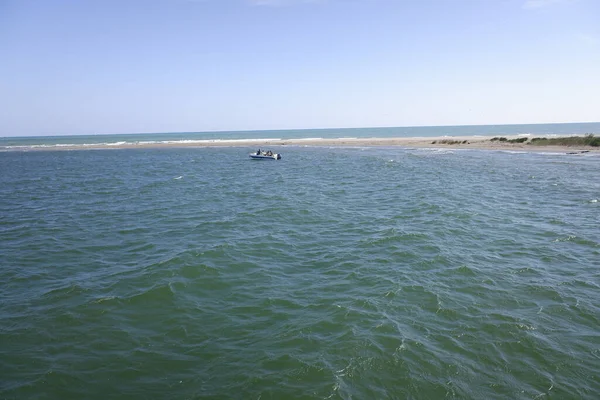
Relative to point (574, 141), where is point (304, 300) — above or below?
below

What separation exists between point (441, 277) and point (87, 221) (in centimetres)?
2275

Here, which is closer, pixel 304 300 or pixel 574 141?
pixel 304 300

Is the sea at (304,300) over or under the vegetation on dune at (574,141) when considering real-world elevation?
under

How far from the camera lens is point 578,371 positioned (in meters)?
9.16

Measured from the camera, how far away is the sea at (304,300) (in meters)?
9.06

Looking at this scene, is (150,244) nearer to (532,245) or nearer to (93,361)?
(93,361)

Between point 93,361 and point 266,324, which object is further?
point 266,324

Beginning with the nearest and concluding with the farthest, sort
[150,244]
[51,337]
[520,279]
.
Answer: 1. [51,337]
2. [520,279]
3. [150,244]

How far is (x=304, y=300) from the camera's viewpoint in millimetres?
13000

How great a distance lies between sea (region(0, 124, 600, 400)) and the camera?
29.7ft

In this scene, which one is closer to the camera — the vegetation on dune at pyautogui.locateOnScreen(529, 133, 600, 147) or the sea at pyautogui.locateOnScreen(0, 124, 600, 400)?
the sea at pyautogui.locateOnScreen(0, 124, 600, 400)

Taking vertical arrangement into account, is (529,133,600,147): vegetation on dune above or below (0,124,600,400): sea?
above

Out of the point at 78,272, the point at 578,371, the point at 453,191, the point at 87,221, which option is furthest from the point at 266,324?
the point at 453,191

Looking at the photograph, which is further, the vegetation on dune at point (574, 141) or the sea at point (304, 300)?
the vegetation on dune at point (574, 141)
